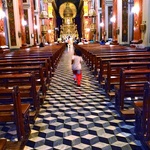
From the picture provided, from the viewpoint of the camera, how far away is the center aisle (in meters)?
3.24

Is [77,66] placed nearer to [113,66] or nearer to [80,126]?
[113,66]

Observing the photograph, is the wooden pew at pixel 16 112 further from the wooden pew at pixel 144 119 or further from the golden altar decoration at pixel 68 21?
the golden altar decoration at pixel 68 21

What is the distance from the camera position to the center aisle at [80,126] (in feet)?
10.6

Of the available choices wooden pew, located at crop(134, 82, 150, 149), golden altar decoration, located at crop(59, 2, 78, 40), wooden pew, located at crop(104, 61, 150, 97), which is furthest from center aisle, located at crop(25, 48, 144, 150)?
golden altar decoration, located at crop(59, 2, 78, 40)

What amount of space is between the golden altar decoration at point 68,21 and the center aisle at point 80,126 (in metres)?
39.2

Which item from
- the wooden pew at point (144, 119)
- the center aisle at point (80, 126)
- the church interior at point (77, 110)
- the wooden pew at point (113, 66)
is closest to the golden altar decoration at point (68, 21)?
the church interior at point (77, 110)

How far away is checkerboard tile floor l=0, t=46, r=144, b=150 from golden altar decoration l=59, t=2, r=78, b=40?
129 ft

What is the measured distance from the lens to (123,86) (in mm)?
4102

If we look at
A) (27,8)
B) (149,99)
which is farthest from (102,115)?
(27,8)

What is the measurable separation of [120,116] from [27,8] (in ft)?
52.1

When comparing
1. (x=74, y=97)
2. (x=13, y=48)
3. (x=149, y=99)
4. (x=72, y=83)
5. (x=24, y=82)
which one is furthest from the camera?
(x=13, y=48)

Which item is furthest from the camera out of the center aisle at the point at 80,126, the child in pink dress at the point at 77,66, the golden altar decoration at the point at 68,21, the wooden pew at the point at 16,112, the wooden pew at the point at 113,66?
the golden altar decoration at the point at 68,21

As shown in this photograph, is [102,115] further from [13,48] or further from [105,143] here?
[13,48]

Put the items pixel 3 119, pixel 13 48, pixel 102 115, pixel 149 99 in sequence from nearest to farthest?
pixel 149 99 → pixel 3 119 → pixel 102 115 → pixel 13 48
